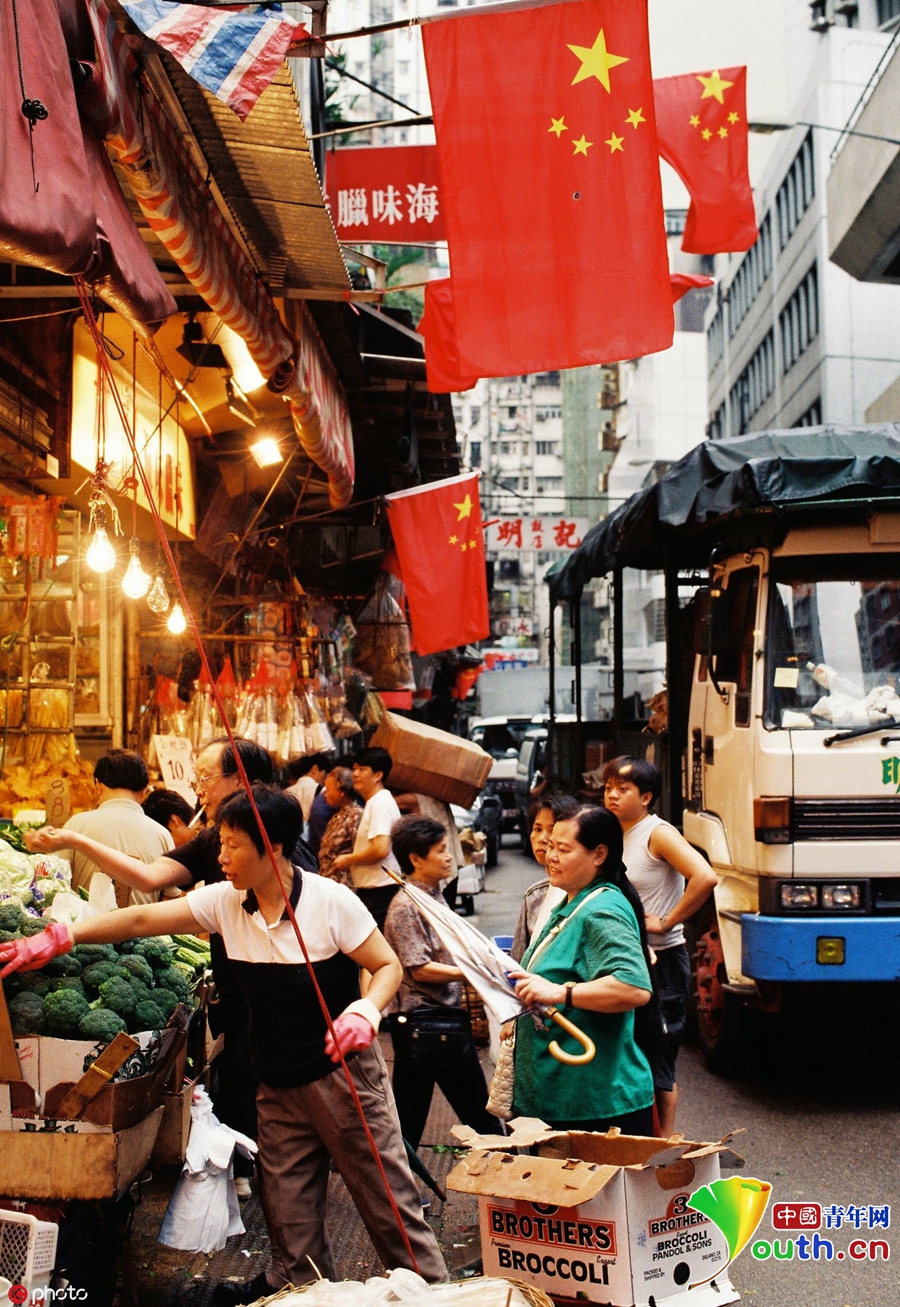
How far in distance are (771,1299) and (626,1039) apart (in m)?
1.67

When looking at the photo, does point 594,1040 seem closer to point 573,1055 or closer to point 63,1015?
point 573,1055

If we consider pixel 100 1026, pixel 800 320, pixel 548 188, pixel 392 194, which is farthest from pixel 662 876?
pixel 800 320

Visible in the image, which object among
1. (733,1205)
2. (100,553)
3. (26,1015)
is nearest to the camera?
(733,1205)

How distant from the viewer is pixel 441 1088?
519 cm

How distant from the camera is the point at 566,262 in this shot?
18.6 ft

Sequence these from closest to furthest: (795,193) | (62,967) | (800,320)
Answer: (62,967), (800,320), (795,193)

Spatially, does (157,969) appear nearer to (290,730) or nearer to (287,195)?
(287,195)

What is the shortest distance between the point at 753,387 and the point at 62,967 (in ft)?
135

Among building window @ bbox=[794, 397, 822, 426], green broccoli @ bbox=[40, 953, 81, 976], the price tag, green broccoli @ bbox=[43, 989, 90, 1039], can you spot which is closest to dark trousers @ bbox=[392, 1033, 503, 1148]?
green broccoli @ bbox=[40, 953, 81, 976]

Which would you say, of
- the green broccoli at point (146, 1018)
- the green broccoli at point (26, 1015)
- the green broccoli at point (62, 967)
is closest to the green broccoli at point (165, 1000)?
the green broccoli at point (146, 1018)

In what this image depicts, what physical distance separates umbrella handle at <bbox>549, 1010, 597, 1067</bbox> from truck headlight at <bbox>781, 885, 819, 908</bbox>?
10.6 ft

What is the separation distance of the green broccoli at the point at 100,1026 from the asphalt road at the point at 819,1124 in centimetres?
268

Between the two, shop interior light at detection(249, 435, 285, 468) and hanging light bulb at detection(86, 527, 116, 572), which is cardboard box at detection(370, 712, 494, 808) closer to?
shop interior light at detection(249, 435, 285, 468)

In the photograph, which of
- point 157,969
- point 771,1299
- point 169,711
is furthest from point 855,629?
point 169,711
